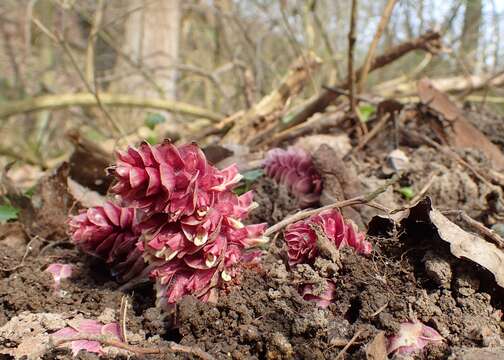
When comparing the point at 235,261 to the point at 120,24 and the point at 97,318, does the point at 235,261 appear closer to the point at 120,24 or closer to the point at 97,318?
the point at 97,318

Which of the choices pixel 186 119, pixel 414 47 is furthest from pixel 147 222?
pixel 186 119

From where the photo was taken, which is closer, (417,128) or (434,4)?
(417,128)

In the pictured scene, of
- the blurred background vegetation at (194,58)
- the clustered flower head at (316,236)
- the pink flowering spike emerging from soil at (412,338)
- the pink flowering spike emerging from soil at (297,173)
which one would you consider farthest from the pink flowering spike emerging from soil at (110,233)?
the blurred background vegetation at (194,58)

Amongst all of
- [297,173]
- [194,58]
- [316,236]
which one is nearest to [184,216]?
[316,236]

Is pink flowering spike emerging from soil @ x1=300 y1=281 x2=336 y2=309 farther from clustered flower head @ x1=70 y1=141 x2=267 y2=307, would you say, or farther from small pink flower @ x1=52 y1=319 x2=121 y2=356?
small pink flower @ x1=52 y1=319 x2=121 y2=356

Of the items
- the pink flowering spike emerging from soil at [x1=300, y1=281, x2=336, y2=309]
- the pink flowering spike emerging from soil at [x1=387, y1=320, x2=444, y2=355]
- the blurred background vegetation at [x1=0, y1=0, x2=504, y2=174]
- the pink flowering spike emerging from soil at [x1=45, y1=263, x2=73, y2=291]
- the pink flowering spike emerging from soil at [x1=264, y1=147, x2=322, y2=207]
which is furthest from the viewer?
the blurred background vegetation at [x1=0, y1=0, x2=504, y2=174]

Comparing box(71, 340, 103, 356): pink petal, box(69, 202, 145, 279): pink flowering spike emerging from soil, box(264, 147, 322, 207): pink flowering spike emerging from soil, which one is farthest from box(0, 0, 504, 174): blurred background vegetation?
box(71, 340, 103, 356): pink petal
